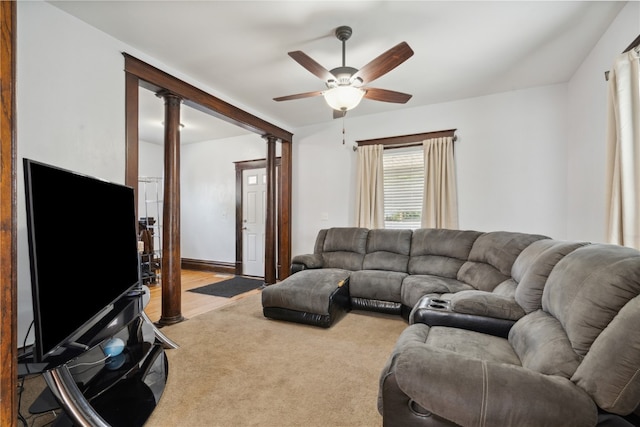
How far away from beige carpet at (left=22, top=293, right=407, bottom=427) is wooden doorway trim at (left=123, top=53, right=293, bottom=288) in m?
1.68

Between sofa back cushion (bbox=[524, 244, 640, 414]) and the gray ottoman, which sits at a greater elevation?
sofa back cushion (bbox=[524, 244, 640, 414])

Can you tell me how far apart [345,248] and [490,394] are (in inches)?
121

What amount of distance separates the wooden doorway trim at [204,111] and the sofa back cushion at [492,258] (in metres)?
2.99

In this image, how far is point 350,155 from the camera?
4.80 meters

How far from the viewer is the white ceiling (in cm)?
222

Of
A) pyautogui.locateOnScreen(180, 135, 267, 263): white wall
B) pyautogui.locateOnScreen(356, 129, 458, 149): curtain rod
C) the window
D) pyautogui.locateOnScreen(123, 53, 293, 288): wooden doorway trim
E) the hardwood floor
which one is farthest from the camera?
pyautogui.locateOnScreen(180, 135, 267, 263): white wall

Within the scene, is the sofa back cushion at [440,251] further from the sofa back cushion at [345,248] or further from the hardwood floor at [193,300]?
the hardwood floor at [193,300]

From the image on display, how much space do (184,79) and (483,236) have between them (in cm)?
377

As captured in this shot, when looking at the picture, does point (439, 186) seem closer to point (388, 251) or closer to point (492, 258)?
point (388, 251)

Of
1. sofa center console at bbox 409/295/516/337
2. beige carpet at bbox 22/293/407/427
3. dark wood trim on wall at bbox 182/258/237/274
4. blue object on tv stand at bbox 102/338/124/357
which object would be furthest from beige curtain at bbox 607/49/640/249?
dark wood trim on wall at bbox 182/258/237/274

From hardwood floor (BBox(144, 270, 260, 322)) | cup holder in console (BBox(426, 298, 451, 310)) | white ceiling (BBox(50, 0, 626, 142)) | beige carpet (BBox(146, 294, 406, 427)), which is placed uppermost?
white ceiling (BBox(50, 0, 626, 142))

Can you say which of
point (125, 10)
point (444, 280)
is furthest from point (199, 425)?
point (125, 10)

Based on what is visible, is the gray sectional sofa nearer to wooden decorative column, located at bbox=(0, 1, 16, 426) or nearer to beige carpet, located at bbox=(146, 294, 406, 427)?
beige carpet, located at bbox=(146, 294, 406, 427)

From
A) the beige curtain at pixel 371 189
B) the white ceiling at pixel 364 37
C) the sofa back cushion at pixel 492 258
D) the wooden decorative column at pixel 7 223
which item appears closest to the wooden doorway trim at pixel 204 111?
the white ceiling at pixel 364 37
